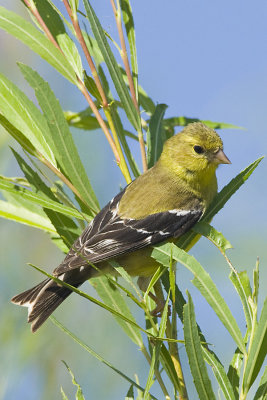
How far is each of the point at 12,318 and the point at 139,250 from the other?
1.95 ft

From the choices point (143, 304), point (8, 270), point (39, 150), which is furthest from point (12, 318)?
point (143, 304)

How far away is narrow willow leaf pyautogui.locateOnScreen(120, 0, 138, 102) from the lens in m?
2.23

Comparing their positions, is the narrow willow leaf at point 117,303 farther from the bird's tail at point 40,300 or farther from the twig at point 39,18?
the twig at point 39,18

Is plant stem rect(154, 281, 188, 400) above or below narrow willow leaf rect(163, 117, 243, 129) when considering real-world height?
below

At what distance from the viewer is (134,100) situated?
222cm

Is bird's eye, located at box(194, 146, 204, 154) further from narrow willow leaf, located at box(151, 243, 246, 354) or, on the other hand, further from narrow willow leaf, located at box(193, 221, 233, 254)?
narrow willow leaf, located at box(151, 243, 246, 354)

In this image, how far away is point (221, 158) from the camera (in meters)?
2.74

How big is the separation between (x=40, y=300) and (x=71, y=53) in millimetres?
990

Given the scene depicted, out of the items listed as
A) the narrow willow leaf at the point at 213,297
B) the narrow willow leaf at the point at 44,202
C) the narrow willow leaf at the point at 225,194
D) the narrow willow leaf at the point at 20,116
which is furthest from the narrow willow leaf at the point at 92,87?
the narrow willow leaf at the point at 213,297

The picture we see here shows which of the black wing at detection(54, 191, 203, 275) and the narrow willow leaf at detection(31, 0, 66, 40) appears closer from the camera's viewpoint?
the narrow willow leaf at detection(31, 0, 66, 40)

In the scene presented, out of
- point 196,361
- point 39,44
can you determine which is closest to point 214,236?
point 196,361

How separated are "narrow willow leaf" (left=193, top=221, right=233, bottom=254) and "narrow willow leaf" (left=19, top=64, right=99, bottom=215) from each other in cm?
41

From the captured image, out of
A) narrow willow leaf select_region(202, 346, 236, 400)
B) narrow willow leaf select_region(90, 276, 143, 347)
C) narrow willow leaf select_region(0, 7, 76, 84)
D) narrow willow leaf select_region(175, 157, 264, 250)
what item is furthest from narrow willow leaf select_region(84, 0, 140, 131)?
narrow willow leaf select_region(202, 346, 236, 400)

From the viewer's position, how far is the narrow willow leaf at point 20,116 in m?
2.12
